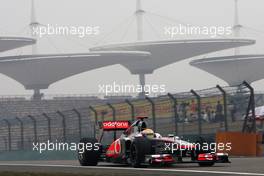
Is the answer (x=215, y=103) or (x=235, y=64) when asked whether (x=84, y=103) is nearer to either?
(x=235, y=64)

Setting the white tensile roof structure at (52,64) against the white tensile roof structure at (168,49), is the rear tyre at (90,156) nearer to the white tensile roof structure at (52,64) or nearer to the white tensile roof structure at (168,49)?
the white tensile roof structure at (52,64)

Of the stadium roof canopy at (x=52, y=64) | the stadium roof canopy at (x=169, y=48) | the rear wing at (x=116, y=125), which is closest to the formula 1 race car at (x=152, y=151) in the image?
the rear wing at (x=116, y=125)

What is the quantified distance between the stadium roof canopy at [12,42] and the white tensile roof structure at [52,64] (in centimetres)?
227

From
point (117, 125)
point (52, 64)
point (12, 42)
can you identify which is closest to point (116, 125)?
point (117, 125)

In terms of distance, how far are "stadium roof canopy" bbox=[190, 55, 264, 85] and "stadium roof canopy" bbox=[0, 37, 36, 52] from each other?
40507 millimetres

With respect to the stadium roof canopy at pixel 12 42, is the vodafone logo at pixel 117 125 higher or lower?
lower

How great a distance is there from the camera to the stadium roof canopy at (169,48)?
157250 mm

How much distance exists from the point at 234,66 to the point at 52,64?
138 feet

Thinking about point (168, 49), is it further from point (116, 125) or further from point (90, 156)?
point (90, 156)

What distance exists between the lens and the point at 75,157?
29.1 meters

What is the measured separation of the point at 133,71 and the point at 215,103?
473 ft

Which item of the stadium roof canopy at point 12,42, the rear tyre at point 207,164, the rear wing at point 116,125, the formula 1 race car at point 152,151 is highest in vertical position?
the stadium roof canopy at point 12,42

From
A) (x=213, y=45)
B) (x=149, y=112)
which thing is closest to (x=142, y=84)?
(x=213, y=45)

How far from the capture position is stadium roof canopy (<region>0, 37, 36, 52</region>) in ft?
450
